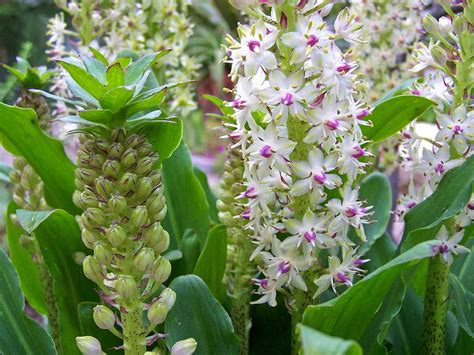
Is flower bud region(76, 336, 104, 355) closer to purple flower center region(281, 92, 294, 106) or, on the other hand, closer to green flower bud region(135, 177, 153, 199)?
green flower bud region(135, 177, 153, 199)

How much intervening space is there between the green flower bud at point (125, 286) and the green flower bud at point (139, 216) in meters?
0.08

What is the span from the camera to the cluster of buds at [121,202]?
1014 millimetres

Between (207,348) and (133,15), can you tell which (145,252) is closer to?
(207,348)

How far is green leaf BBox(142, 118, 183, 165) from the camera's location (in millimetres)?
1229

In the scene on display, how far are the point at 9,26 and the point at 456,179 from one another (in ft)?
18.2

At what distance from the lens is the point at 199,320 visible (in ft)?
4.21

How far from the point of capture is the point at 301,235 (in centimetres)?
116

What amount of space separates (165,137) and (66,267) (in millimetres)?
447

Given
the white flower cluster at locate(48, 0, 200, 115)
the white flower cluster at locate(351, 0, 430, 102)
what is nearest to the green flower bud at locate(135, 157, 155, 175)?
the white flower cluster at locate(48, 0, 200, 115)

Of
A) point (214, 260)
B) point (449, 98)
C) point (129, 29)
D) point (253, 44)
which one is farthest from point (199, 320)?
point (129, 29)

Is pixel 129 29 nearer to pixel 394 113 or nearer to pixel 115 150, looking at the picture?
pixel 394 113

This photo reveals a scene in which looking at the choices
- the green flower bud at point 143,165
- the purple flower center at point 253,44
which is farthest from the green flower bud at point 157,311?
the purple flower center at point 253,44

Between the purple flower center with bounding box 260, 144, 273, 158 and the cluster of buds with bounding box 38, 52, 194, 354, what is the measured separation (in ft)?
0.58

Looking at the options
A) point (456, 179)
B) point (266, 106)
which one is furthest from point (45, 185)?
point (456, 179)
